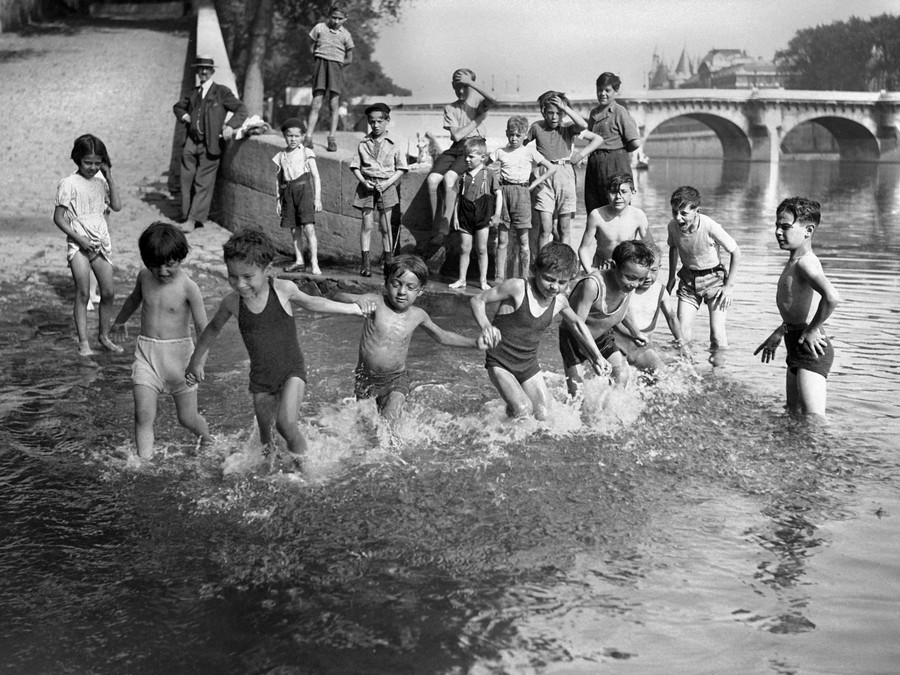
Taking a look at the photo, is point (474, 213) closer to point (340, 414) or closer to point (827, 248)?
point (340, 414)

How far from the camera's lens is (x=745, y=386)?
28.2 feet

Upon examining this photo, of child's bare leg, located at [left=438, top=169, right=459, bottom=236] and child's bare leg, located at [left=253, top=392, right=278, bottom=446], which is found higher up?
child's bare leg, located at [left=438, top=169, right=459, bottom=236]

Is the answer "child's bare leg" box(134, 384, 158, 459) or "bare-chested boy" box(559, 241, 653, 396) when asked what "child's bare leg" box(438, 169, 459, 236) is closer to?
"bare-chested boy" box(559, 241, 653, 396)

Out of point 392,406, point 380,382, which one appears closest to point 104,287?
point 380,382

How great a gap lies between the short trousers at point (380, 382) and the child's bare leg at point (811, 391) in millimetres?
2699

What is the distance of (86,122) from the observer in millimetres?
19188

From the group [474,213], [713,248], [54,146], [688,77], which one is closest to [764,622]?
[713,248]

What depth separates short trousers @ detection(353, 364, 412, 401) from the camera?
21.9 feet

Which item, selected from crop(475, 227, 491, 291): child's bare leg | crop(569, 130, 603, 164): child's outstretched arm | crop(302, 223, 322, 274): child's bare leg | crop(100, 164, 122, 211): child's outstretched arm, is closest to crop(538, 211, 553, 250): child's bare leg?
crop(475, 227, 491, 291): child's bare leg

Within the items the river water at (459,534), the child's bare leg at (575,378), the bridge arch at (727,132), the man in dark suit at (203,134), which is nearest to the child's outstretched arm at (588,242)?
the river water at (459,534)

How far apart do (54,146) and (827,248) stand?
1310cm

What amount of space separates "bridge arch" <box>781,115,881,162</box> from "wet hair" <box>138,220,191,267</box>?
262 feet

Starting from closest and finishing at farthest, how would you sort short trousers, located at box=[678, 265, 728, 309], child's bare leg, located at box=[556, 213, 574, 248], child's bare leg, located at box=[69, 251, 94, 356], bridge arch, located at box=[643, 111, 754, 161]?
child's bare leg, located at box=[69, 251, 94, 356] < short trousers, located at box=[678, 265, 728, 309] < child's bare leg, located at box=[556, 213, 574, 248] < bridge arch, located at box=[643, 111, 754, 161]

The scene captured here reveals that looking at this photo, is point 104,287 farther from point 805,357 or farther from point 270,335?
point 805,357
